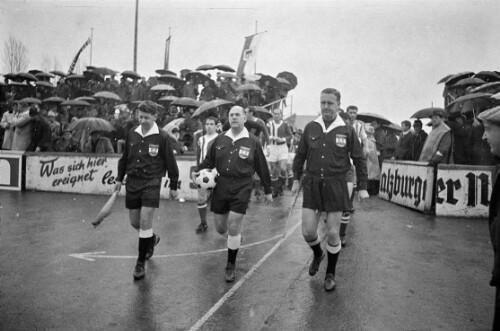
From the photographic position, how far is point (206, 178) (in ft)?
21.9

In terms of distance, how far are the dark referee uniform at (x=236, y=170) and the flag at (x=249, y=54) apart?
55.7 feet

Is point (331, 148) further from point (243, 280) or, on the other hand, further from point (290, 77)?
point (290, 77)

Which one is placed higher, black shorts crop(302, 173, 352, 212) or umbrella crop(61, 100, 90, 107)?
umbrella crop(61, 100, 90, 107)

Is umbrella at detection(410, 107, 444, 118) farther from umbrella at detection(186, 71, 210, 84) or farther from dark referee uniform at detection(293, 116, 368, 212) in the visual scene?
umbrella at detection(186, 71, 210, 84)

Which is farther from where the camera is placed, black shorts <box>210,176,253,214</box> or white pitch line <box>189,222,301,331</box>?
black shorts <box>210,176,253,214</box>

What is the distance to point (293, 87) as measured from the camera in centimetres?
2494

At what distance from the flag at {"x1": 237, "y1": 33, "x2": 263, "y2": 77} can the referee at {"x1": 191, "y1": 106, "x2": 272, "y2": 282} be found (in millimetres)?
16943

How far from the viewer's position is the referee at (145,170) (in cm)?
632

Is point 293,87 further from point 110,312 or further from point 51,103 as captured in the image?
point 110,312

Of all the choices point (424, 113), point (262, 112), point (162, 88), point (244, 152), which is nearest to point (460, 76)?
point (424, 113)

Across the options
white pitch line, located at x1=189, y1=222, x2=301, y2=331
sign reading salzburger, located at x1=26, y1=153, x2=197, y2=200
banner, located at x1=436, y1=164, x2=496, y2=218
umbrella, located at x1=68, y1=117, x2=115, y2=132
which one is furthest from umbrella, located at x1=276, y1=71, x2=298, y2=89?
white pitch line, located at x1=189, y1=222, x2=301, y2=331

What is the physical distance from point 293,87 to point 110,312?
21.0m

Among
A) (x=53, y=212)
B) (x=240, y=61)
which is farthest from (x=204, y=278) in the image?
(x=240, y=61)

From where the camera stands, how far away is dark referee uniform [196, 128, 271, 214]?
6.34 meters
